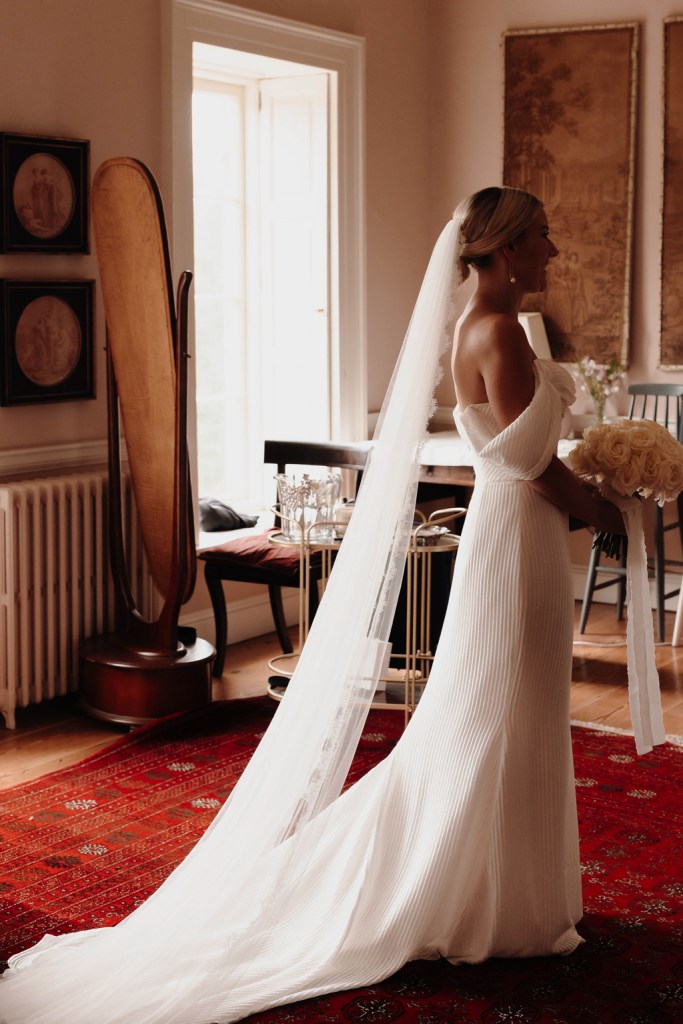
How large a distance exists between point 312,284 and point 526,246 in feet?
12.0

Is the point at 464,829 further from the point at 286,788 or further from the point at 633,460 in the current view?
the point at 633,460

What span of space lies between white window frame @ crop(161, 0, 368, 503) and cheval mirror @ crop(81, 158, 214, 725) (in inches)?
28.2

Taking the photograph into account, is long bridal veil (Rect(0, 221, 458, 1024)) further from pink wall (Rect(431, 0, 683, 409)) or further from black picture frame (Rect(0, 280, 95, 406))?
pink wall (Rect(431, 0, 683, 409))

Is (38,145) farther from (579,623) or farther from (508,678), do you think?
(579,623)

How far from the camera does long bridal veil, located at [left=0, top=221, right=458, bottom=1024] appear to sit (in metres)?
2.52

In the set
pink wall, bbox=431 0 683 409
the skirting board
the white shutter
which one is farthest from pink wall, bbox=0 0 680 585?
the skirting board

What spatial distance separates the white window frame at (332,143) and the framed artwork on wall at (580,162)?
35.6 inches

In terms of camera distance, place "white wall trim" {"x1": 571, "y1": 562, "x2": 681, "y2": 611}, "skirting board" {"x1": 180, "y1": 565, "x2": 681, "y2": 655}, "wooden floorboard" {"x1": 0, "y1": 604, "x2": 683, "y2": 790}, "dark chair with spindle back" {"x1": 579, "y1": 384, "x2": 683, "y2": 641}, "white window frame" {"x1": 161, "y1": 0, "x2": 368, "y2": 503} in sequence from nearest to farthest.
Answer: "wooden floorboard" {"x1": 0, "y1": 604, "x2": 683, "y2": 790} < "white window frame" {"x1": 161, "y1": 0, "x2": 368, "y2": 503} < "skirting board" {"x1": 180, "y1": 565, "x2": 681, "y2": 655} < "dark chair with spindle back" {"x1": 579, "y1": 384, "x2": 683, "y2": 641} < "white wall trim" {"x1": 571, "y1": 562, "x2": 681, "y2": 611}

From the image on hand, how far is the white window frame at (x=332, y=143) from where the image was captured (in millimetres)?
5121

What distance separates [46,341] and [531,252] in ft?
8.06

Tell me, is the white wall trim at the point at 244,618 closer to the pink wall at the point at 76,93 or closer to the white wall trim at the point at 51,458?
the white wall trim at the point at 51,458

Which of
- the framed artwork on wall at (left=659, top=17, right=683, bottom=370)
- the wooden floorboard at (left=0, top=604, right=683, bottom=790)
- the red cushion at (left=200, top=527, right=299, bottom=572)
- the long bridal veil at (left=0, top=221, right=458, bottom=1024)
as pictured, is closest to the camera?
the long bridal veil at (left=0, top=221, right=458, bottom=1024)

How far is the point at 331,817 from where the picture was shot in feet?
9.41

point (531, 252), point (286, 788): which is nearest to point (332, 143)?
point (531, 252)
